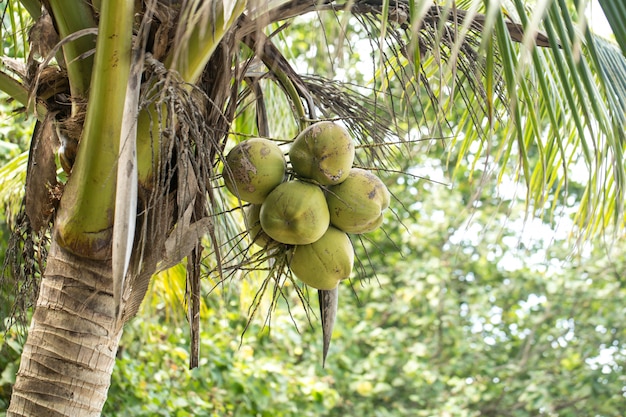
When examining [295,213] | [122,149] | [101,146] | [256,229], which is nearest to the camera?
[122,149]

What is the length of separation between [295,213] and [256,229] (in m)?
0.22

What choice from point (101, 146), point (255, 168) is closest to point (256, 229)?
point (255, 168)

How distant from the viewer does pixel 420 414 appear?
7.08 metres

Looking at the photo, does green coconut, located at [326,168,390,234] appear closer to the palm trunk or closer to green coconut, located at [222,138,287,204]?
green coconut, located at [222,138,287,204]

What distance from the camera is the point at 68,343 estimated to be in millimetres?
1387

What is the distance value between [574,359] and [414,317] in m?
1.60

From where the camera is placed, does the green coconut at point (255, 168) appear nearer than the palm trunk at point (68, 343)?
No

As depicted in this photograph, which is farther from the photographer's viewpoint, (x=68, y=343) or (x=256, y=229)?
(x=256, y=229)

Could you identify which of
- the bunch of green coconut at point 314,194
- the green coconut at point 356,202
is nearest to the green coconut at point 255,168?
the bunch of green coconut at point 314,194

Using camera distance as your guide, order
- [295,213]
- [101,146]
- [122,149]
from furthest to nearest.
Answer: [295,213], [101,146], [122,149]

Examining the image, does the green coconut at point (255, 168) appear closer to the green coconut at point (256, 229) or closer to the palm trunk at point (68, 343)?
the green coconut at point (256, 229)

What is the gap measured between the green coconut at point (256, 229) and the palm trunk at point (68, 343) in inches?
13.8

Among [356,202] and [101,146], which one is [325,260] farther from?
[101,146]

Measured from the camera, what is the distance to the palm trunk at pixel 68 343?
1374 mm
